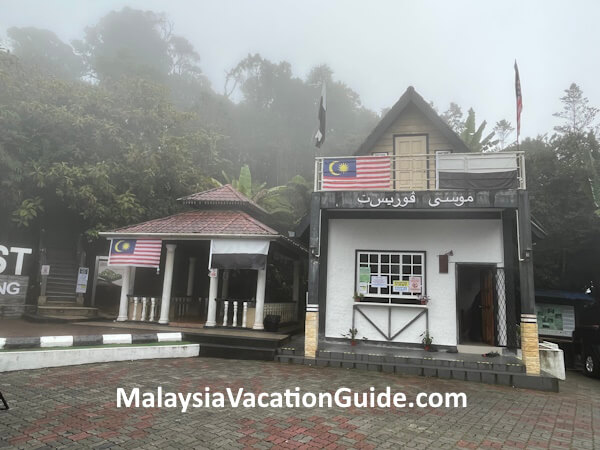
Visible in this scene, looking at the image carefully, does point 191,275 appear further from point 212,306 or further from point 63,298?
point 63,298

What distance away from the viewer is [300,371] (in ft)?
28.3

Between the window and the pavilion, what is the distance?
256 centimetres

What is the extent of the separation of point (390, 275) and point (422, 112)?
509cm

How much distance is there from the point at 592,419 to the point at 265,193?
1790 centimetres

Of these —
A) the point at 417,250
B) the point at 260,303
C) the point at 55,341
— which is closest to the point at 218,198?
the point at 260,303

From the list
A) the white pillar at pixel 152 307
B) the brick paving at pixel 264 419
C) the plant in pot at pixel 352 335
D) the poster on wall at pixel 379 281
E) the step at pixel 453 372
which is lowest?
the brick paving at pixel 264 419

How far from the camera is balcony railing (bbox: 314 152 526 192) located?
9.64 meters

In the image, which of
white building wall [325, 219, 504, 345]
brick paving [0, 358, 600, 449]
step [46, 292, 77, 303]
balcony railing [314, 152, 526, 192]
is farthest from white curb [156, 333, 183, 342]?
step [46, 292, 77, 303]

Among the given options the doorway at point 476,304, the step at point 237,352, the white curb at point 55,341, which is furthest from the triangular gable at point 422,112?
the white curb at point 55,341

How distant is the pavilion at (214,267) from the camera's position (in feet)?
38.7

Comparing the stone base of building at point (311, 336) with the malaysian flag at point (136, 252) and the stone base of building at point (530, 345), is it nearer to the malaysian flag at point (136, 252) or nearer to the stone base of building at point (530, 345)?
the stone base of building at point (530, 345)

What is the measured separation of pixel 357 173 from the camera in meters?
10.3

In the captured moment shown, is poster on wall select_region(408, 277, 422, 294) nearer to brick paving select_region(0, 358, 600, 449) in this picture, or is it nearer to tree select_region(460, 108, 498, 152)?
brick paving select_region(0, 358, 600, 449)

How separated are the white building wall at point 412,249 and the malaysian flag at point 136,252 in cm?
530
